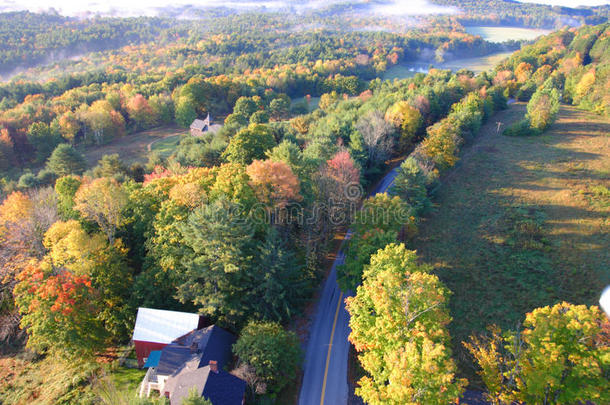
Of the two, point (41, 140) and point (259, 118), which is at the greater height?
point (259, 118)

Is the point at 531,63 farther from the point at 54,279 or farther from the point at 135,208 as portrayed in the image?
the point at 54,279

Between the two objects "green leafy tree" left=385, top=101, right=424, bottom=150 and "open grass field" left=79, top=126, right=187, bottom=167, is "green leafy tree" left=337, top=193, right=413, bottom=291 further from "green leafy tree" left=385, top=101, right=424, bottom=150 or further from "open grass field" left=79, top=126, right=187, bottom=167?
"open grass field" left=79, top=126, right=187, bottom=167

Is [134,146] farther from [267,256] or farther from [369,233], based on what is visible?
[369,233]

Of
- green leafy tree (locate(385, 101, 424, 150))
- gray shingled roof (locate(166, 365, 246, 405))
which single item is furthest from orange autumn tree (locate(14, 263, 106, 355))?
green leafy tree (locate(385, 101, 424, 150))

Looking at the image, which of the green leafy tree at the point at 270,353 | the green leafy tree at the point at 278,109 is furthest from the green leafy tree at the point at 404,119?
the green leafy tree at the point at 270,353

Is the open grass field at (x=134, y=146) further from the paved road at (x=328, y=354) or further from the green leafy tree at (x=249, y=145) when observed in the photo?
the paved road at (x=328, y=354)

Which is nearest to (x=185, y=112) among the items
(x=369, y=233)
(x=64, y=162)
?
(x=64, y=162)

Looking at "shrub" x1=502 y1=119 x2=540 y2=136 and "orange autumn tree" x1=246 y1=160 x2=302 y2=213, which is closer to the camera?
"orange autumn tree" x1=246 y1=160 x2=302 y2=213
